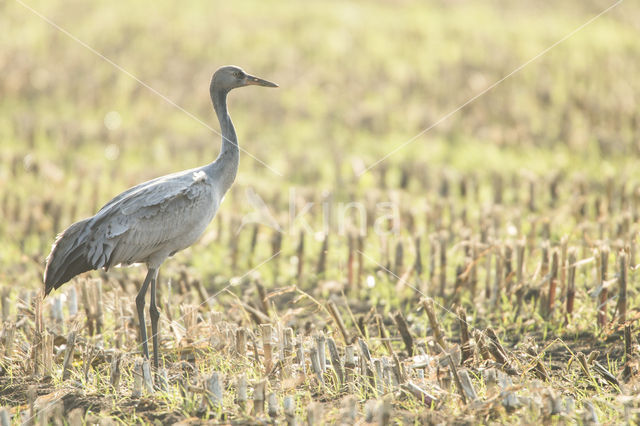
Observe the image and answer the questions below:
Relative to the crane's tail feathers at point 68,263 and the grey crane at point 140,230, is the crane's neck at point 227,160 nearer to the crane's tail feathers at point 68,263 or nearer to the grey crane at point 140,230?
the grey crane at point 140,230

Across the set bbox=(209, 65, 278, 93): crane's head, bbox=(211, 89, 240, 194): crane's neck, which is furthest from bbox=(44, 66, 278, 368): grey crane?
bbox=(209, 65, 278, 93): crane's head

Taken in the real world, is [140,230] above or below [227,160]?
below

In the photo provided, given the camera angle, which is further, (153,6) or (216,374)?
(153,6)

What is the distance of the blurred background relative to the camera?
11.3 m

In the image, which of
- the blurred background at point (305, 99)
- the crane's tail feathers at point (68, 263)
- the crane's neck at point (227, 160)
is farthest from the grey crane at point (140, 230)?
the blurred background at point (305, 99)

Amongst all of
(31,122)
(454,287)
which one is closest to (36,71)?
(31,122)

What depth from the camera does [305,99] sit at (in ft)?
52.4

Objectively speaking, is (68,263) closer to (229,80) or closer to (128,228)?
(128,228)

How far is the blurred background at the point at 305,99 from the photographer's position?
37.2ft

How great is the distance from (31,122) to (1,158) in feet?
5.50

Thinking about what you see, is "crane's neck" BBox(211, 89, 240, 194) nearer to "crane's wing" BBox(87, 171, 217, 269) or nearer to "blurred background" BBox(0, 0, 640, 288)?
"crane's wing" BBox(87, 171, 217, 269)

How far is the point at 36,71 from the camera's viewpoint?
1681 cm

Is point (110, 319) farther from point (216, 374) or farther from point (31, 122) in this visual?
point (31, 122)

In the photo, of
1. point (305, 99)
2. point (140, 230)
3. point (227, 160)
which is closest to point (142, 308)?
point (140, 230)
